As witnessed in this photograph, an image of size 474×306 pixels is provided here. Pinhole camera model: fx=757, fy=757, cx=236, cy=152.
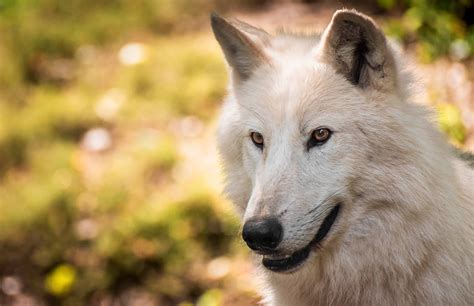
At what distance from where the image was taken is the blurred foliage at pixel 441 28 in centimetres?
663

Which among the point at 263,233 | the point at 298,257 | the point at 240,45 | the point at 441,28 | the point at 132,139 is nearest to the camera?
the point at 263,233

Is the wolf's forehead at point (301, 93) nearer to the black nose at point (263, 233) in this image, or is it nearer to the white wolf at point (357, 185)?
the white wolf at point (357, 185)

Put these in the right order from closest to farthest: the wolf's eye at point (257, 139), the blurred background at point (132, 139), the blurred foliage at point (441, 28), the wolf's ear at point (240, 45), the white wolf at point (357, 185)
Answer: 1. the white wolf at point (357, 185)
2. the wolf's eye at point (257, 139)
3. the wolf's ear at point (240, 45)
4. the blurred background at point (132, 139)
5. the blurred foliage at point (441, 28)

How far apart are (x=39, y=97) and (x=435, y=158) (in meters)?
6.08

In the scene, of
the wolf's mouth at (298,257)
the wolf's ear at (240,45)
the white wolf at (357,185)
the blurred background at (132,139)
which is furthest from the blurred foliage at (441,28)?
the wolf's mouth at (298,257)

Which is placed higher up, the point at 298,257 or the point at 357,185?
the point at 357,185

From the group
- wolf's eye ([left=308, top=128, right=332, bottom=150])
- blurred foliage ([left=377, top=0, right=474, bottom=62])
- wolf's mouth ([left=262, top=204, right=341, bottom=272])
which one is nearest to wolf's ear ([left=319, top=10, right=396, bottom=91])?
wolf's eye ([left=308, top=128, right=332, bottom=150])

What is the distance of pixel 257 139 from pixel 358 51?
628 mm

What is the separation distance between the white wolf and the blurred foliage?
317cm

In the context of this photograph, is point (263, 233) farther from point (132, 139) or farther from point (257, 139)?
point (132, 139)

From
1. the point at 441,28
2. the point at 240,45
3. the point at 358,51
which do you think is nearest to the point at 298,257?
the point at 358,51

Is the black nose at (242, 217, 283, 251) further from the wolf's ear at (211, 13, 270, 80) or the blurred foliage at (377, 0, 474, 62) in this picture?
the blurred foliage at (377, 0, 474, 62)

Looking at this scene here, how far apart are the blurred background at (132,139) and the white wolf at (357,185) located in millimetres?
2100

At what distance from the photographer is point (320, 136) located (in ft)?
11.1
